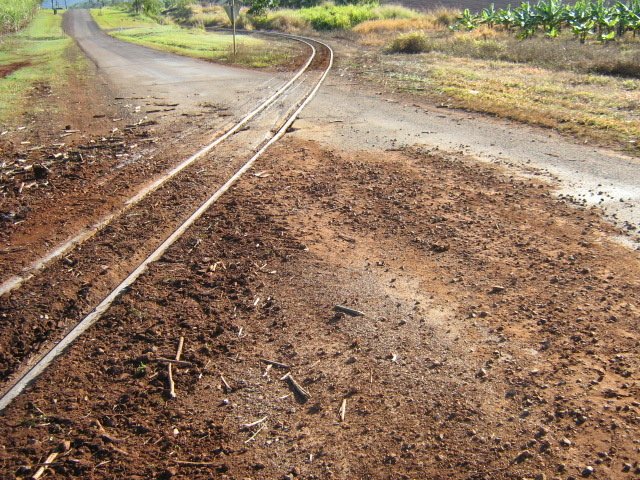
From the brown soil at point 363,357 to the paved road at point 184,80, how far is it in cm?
843

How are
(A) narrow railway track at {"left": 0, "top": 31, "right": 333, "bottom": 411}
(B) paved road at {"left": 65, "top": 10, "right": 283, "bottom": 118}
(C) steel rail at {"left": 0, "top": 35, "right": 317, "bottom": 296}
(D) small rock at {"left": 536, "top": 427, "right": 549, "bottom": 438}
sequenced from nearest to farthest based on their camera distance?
(D) small rock at {"left": 536, "top": 427, "right": 549, "bottom": 438}, (A) narrow railway track at {"left": 0, "top": 31, "right": 333, "bottom": 411}, (C) steel rail at {"left": 0, "top": 35, "right": 317, "bottom": 296}, (B) paved road at {"left": 65, "top": 10, "right": 283, "bottom": 118}

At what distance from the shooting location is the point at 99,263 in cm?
643

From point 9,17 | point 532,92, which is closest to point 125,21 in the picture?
point 9,17

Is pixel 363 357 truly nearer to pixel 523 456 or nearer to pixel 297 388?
pixel 297 388

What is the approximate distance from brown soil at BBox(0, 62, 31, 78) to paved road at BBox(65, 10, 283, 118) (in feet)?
9.62

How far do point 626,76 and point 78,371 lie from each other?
2008cm

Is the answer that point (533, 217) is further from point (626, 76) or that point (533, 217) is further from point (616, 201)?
point (626, 76)

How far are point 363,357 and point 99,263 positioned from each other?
324 centimetres

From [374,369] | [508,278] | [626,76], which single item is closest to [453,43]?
[626,76]

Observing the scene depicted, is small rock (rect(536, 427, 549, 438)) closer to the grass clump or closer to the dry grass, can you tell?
the dry grass

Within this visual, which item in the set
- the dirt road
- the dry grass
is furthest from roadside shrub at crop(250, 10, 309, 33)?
the dirt road

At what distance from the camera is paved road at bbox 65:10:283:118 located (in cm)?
1620

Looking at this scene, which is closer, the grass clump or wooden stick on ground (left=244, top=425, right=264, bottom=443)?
wooden stick on ground (left=244, top=425, right=264, bottom=443)

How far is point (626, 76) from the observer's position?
63.6ft
